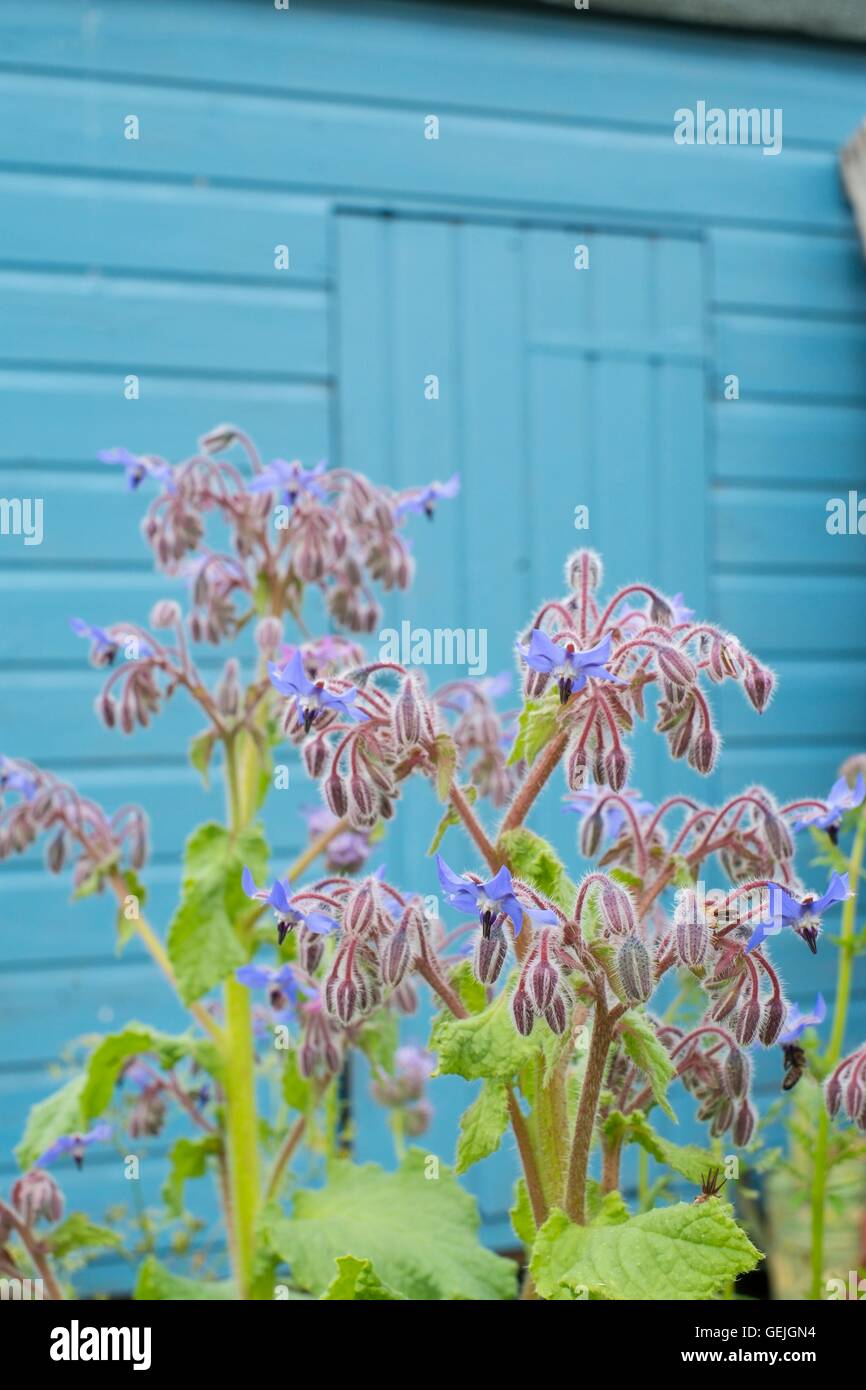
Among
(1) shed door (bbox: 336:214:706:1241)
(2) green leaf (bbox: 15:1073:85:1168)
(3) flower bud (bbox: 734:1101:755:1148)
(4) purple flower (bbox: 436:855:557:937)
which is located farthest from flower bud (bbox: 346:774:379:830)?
(1) shed door (bbox: 336:214:706:1241)

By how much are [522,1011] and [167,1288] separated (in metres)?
0.72

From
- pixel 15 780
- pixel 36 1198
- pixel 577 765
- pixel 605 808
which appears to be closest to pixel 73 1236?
pixel 36 1198

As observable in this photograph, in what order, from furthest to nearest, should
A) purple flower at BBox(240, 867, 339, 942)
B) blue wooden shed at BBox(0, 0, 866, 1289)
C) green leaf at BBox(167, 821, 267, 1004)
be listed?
blue wooden shed at BBox(0, 0, 866, 1289)
green leaf at BBox(167, 821, 267, 1004)
purple flower at BBox(240, 867, 339, 942)

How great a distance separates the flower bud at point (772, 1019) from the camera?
0.98 meters

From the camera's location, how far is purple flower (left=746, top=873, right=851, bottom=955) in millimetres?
953

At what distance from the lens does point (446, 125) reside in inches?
108

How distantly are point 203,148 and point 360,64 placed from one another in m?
0.35

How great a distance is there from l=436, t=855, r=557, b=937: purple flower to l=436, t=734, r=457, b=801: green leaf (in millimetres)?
95

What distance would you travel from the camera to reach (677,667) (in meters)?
0.97

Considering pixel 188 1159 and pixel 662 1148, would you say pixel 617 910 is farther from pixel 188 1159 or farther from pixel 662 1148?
pixel 188 1159

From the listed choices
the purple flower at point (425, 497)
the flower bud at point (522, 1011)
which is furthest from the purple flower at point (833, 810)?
the purple flower at point (425, 497)

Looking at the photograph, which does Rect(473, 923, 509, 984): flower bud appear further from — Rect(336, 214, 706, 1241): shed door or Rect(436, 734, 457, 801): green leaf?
Rect(336, 214, 706, 1241): shed door

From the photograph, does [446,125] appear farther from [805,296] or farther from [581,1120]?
[581,1120]

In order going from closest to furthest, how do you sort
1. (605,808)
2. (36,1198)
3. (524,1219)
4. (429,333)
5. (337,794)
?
(337,794) → (524,1219) → (605,808) → (36,1198) → (429,333)
